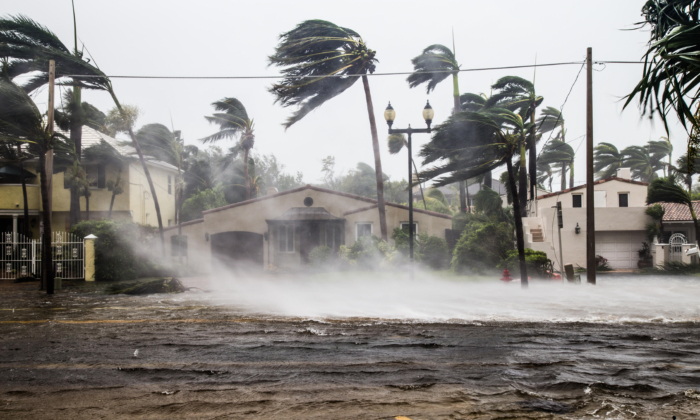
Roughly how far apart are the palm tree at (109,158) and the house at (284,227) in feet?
14.2

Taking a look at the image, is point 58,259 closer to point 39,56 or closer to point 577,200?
point 39,56

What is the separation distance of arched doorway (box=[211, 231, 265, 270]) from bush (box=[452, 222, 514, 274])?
10.4m

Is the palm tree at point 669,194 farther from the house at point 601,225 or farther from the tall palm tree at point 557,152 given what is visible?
the tall palm tree at point 557,152

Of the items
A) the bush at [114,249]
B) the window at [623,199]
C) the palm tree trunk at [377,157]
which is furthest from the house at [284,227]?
the window at [623,199]

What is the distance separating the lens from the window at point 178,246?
1053 inches

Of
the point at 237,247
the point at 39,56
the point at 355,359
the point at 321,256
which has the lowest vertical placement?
the point at 355,359

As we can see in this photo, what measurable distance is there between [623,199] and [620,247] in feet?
20.6

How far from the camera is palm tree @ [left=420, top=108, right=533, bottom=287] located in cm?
1496

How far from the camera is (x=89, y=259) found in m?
19.9

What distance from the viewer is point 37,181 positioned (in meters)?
28.2

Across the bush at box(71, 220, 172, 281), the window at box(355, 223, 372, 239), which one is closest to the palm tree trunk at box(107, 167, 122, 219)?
the bush at box(71, 220, 172, 281)

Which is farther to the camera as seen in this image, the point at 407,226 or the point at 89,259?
the point at 407,226

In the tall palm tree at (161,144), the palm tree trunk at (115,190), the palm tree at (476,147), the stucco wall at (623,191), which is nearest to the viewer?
the palm tree at (476,147)

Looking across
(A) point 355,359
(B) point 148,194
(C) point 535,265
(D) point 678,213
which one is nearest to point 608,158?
(D) point 678,213
